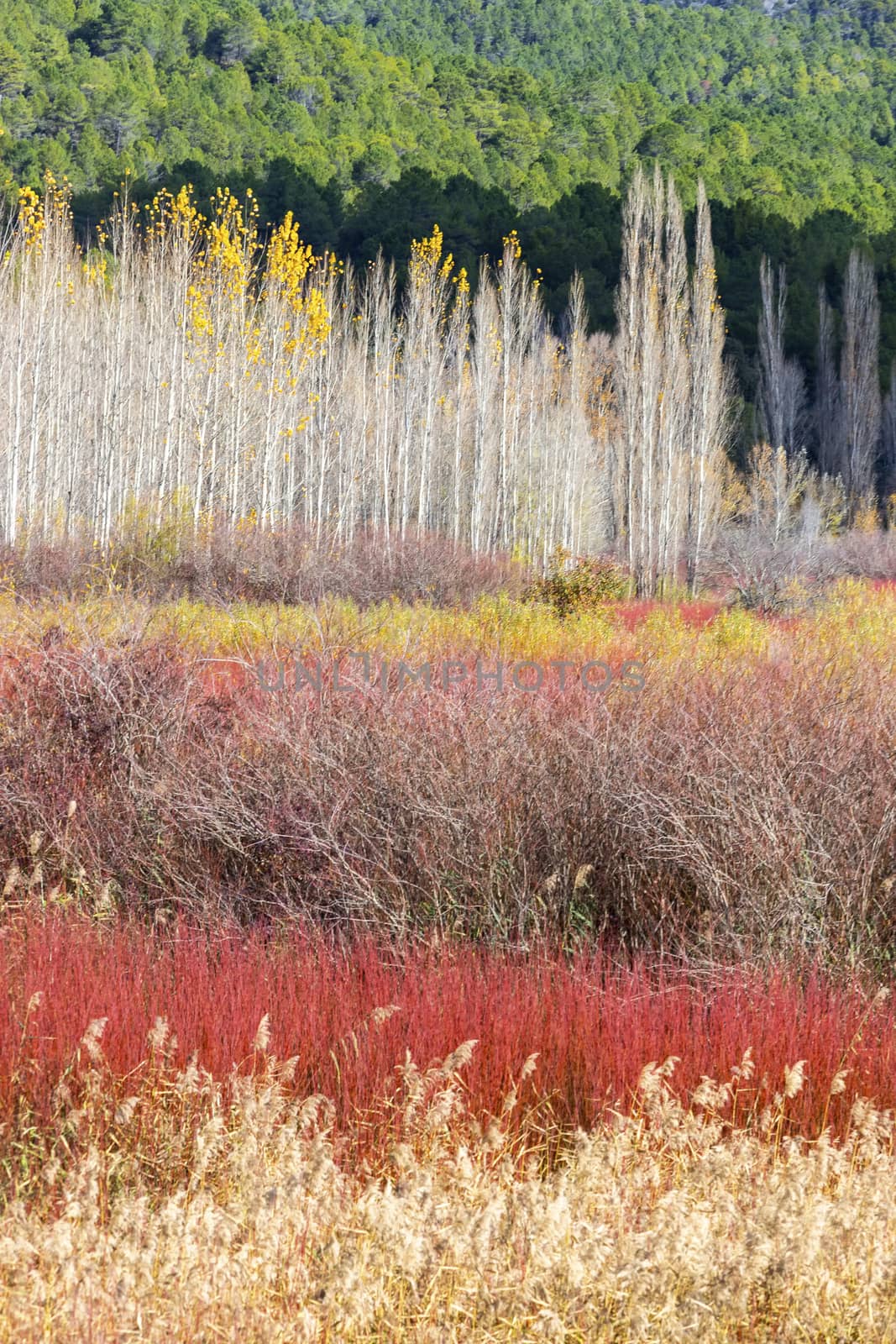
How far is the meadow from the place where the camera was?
101 inches

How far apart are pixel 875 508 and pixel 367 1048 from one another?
3704cm

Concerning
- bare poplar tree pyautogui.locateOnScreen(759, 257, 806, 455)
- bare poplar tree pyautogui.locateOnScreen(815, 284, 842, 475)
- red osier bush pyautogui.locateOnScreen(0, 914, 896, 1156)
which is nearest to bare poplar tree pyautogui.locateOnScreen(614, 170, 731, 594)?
bare poplar tree pyautogui.locateOnScreen(759, 257, 806, 455)

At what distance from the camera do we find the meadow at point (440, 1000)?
8.40ft

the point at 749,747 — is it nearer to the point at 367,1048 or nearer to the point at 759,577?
the point at 367,1048

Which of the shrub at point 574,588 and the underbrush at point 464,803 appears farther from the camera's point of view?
the shrub at point 574,588

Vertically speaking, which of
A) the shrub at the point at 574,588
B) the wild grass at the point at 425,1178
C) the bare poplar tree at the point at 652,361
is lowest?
the wild grass at the point at 425,1178

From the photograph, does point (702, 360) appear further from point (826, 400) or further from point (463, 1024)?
point (463, 1024)

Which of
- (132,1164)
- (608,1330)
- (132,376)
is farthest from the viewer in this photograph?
(132,376)

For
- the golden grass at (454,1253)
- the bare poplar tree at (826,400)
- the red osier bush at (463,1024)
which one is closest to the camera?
the golden grass at (454,1253)

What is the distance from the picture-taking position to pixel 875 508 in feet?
124

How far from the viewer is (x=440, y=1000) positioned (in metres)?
4.25

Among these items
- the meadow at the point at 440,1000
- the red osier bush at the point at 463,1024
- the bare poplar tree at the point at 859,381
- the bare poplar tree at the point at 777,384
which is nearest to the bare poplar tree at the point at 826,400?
the bare poplar tree at the point at 777,384

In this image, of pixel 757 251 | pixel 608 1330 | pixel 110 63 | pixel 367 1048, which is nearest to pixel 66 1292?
pixel 608 1330

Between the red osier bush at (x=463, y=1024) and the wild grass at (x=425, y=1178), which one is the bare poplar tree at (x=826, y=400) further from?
the wild grass at (x=425, y=1178)
